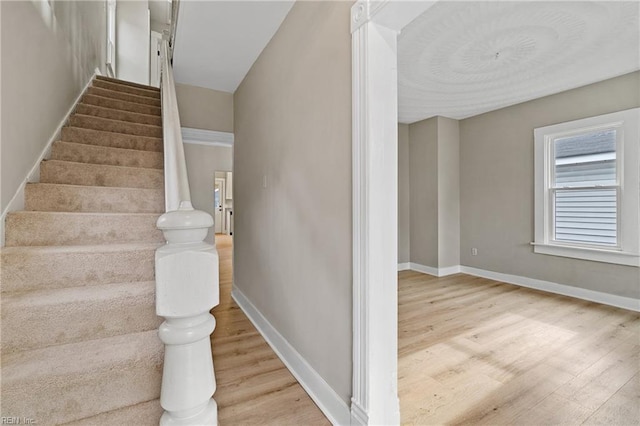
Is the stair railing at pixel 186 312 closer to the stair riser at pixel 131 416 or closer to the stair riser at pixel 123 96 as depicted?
the stair riser at pixel 131 416

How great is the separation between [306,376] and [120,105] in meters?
3.44

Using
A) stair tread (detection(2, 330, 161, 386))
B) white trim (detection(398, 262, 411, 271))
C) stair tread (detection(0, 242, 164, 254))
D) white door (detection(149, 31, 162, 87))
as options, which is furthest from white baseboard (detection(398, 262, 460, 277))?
white door (detection(149, 31, 162, 87))

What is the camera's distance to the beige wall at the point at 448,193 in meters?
4.53

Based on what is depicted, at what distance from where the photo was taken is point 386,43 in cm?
131

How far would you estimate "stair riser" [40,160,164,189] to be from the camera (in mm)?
2123

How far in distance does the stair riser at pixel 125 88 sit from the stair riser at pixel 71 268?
114 inches

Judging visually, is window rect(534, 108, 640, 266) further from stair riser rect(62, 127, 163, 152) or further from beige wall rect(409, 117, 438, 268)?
stair riser rect(62, 127, 163, 152)

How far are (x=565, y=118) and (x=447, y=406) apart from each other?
3.76m

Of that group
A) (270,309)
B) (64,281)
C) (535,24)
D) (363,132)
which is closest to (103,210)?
(64,281)

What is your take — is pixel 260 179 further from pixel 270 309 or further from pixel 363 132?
pixel 363 132

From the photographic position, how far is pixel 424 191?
4.75 m

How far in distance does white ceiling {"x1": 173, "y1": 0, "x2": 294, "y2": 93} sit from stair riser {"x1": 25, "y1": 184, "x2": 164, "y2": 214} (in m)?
1.35

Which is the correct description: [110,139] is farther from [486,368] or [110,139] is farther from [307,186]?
[486,368]

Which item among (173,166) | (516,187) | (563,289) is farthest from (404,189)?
(173,166)
